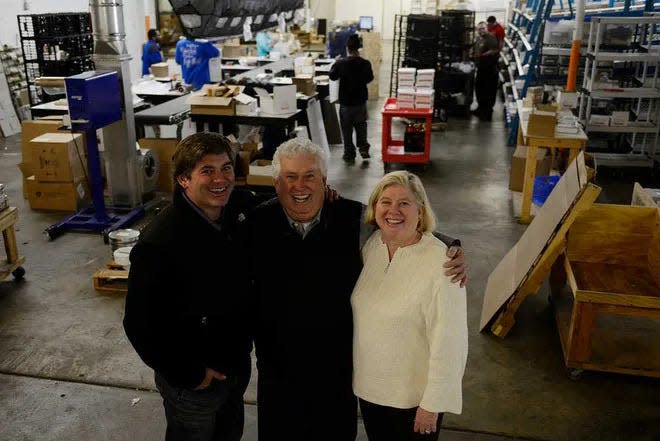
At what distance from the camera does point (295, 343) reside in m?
2.04

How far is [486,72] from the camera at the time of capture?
35.7ft

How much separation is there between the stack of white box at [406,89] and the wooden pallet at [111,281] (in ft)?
14.8

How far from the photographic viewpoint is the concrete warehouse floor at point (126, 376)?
308 cm

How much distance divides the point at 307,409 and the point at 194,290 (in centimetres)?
58

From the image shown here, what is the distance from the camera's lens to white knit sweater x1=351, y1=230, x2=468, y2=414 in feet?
6.14

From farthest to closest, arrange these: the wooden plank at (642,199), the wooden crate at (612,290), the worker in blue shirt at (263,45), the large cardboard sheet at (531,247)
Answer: the worker in blue shirt at (263,45) < the wooden plank at (642,199) < the large cardboard sheet at (531,247) < the wooden crate at (612,290)

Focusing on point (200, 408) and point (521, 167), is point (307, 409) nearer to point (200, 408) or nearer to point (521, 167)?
point (200, 408)

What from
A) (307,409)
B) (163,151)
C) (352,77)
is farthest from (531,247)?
(352,77)

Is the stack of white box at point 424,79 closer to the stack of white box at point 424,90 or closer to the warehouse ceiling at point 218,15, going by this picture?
the stack of white box at point 424,90

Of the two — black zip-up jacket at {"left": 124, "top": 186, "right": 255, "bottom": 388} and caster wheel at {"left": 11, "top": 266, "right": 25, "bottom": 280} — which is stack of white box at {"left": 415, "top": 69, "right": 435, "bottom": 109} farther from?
black zip-up jacket at {"left": 124, "top": 186, "right": 255, "bottom": 388}

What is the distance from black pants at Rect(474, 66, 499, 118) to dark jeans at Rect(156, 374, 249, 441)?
960 cm

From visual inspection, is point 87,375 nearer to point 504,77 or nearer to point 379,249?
point 379,249


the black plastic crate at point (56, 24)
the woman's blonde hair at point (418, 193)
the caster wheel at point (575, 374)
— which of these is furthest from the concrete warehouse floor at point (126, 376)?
the black plastic crate at point (56, 24)

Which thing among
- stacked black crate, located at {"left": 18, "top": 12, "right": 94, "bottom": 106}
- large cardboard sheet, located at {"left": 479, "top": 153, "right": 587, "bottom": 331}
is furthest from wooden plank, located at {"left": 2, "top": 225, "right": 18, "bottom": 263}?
stacked black crate, located at {"left": 18, "top": 12, "right": 94, "bottom": 106}
